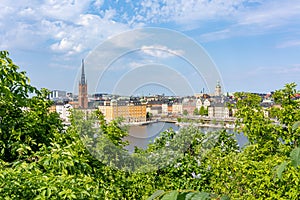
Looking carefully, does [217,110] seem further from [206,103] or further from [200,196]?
[200,196]

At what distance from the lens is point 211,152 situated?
4.37 m

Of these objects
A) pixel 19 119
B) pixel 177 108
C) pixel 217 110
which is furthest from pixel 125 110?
pixel 19 119

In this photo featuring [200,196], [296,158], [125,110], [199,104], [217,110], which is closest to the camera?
[200,196]

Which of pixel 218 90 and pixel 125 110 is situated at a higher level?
pixel 218 90

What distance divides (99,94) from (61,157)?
0.56m

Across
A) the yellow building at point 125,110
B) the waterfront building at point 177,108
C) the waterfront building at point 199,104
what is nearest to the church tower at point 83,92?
the yellow building at point 125,110

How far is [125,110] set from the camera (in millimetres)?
3107

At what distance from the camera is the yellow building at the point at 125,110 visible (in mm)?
3039

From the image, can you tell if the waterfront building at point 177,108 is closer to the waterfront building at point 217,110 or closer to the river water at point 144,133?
the river water at point 144,133

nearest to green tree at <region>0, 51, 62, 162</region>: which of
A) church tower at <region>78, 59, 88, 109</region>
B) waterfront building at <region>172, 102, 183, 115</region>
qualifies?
church tower at <region>78, 59, 88, 109</region>

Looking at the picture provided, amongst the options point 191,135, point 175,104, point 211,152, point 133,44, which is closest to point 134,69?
point 133,44

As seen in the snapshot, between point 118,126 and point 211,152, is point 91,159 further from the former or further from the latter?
point 211,152

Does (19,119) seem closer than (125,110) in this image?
No

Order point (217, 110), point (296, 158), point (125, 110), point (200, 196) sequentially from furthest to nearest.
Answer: point (217, 110) < point (125, 110) < point (296, 158) < point (200, 196)
